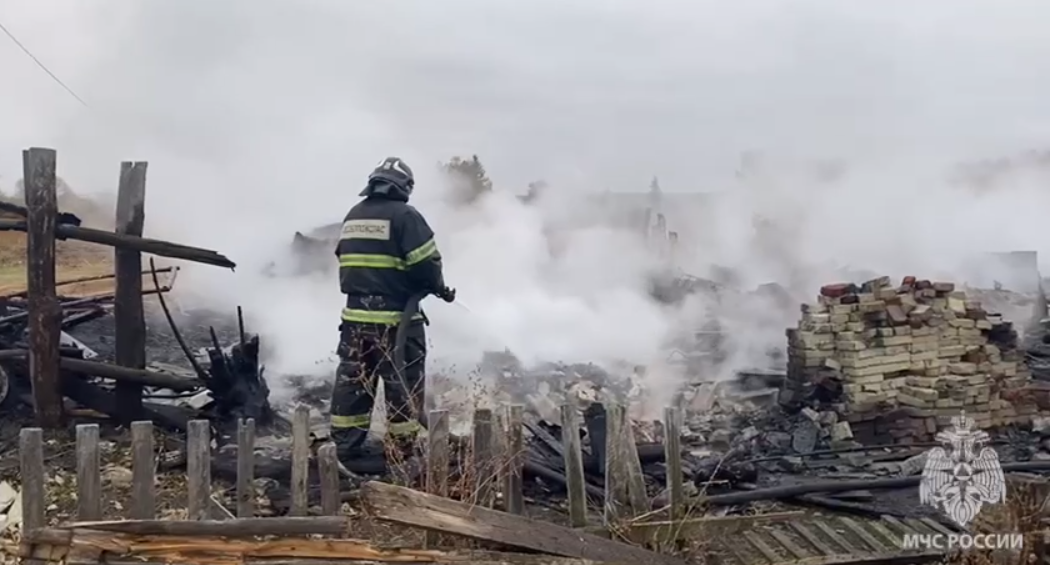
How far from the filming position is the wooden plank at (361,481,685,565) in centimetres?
374

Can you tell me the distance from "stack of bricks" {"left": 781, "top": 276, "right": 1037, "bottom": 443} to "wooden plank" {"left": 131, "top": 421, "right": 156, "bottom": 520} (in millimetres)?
5854

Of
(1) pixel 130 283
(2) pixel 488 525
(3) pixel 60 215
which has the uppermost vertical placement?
(3) pixel 60 215

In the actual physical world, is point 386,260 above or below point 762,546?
above

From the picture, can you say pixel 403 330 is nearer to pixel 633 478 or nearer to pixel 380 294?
pixel 380 294

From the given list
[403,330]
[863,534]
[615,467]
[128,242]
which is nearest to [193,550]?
[615,467]

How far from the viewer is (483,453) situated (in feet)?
14.7

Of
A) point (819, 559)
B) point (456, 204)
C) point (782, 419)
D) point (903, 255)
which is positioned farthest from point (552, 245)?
point (819, 559)

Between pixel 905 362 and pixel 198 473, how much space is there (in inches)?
243

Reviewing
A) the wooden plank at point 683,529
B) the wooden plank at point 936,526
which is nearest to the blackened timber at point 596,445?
the wooden plank at point 683,529

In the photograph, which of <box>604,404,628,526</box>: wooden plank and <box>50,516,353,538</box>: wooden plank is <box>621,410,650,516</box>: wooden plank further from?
<box>50,516,353,538</box>: wooden plank

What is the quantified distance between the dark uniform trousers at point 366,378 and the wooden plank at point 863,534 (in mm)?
2604

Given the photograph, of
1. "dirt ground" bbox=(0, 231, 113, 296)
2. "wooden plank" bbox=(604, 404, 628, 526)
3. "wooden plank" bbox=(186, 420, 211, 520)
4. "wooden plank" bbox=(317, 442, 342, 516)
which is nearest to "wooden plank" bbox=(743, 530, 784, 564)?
"wooden plank" bbox=(604, 404, 628, 526)

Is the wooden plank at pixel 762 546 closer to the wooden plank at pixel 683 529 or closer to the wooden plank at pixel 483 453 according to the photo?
the wooden plank at pixel 683 529

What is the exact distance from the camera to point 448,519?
388 cm
